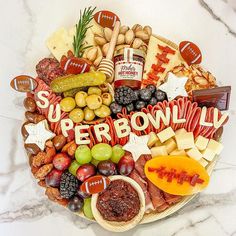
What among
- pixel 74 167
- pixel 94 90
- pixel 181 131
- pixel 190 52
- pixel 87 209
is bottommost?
pixel 87 209

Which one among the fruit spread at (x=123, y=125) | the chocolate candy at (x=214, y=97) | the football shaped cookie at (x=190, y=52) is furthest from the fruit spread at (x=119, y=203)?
the football shaped cookie at (x=190, y=52)

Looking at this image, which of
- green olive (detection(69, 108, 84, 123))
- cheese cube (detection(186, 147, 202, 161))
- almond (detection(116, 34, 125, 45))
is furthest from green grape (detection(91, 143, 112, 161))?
almond (detection(116, 34, 125, 45))

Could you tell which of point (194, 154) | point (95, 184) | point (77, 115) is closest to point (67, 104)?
point (77, 115)

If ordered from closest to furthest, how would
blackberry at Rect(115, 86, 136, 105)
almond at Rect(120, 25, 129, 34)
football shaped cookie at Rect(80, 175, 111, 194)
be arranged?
1. football shaped cookie at Rect(80, 175, 111, 194)
2. blackberry at Rect(115, 86, 136, 105)
3. almond at Rect(120, 25, 129, 34)

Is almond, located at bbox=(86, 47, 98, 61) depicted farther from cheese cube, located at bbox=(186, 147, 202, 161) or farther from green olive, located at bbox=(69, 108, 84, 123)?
cheese cube, located at bbox=(186, 147, 202, 161)

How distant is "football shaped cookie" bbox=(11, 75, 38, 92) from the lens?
1.43 m

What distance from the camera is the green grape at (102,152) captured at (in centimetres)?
135

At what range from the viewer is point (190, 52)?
1.44m

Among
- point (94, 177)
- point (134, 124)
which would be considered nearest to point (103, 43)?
point (134, 124)

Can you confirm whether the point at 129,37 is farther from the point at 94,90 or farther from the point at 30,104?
the point at 30,104

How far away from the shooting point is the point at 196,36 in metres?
1.60

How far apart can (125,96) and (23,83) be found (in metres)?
0.31

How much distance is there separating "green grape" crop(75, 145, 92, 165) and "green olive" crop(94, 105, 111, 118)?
0.36ft

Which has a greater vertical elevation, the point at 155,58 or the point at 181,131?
the point at 155,58
